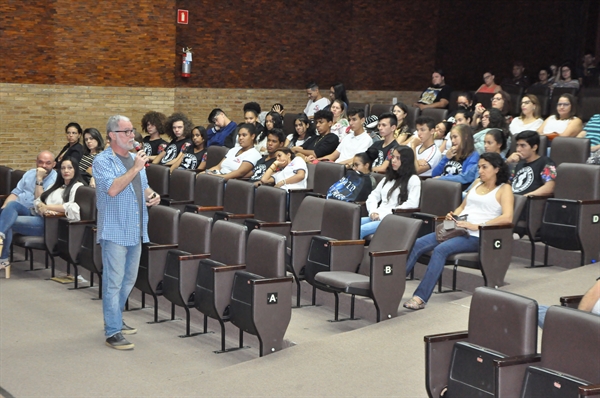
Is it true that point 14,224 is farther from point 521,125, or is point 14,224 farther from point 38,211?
point 521,125

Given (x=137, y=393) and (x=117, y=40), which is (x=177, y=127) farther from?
(x=137, y=393)

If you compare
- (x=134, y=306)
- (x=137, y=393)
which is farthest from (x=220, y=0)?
(x=137, y=393)

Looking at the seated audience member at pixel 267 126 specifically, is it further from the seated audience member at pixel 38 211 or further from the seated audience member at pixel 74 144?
the seated audience member at pixel 38 211

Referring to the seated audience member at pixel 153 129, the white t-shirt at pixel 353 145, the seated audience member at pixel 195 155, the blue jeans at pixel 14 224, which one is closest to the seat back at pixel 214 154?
the seated audience member at pixel 195 155

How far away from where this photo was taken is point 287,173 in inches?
265

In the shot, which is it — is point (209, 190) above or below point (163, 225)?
above

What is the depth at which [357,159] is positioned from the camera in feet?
20.0

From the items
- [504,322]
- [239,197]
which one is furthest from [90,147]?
[504,322]

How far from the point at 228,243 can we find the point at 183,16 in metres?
6.28

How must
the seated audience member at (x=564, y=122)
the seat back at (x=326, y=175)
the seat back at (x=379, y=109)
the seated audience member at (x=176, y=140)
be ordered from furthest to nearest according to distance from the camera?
the seat back at (x=379, y=109) < the seated audience member at (x=176, y=140) < the seated audience member at (x=564, y=122) < the seat back at (x=326, y=175)

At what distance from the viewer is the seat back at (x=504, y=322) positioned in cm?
317

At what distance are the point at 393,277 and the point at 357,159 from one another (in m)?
1.59

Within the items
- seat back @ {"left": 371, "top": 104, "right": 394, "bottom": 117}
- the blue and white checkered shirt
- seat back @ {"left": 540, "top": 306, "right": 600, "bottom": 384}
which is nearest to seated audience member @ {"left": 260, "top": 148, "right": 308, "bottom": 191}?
the blue and white checkered shirt

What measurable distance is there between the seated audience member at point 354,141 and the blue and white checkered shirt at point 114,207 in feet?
10.5
